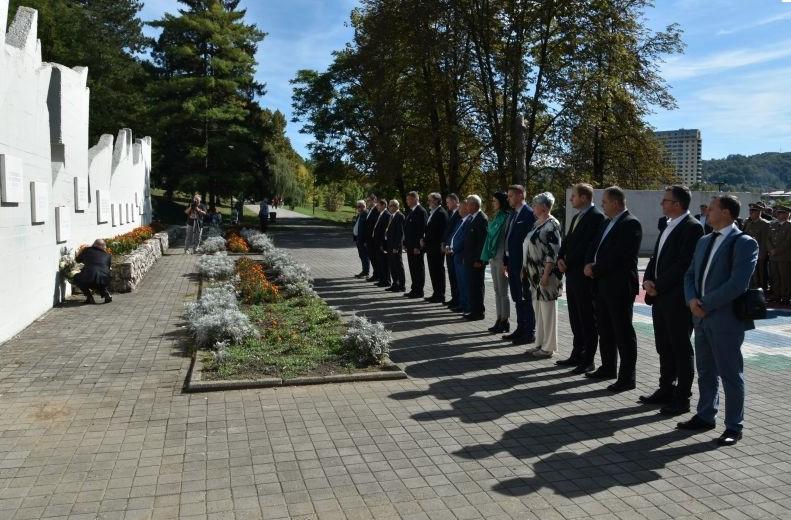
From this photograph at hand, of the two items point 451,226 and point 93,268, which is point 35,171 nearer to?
point 93,268

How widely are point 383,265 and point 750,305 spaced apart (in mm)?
10148

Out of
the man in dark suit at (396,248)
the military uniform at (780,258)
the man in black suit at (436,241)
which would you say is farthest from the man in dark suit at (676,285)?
the military uniform at (780,258)

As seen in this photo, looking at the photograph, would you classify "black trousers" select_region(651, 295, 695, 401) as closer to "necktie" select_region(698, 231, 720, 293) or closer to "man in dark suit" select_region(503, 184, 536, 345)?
"necktie" select_region(698, 231, 720, 293)

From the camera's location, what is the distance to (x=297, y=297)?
11734mm

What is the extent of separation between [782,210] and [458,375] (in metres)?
9.40

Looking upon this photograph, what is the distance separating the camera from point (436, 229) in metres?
11.9

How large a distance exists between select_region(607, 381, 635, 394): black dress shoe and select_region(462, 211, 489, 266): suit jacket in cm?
376

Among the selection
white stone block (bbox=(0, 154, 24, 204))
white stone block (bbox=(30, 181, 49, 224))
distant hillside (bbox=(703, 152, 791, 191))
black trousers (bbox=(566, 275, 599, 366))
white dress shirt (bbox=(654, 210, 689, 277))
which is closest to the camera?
white dress shirt (bbox=(654, 210, 689, 277))

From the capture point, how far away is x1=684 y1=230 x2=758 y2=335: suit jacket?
4863 millimetres

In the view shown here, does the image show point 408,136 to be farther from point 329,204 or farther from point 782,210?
point 329,204

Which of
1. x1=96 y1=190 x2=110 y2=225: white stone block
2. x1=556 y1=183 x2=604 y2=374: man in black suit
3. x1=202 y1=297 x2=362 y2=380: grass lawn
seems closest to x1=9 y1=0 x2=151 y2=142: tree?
x1=96 y1=190 x2=110 y2=225: white stone block

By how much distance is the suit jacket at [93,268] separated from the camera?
36.8ft

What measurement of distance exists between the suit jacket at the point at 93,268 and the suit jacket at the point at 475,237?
6.54 m

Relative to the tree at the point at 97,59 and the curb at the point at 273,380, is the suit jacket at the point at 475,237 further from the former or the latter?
the tree at the point at 97,59
